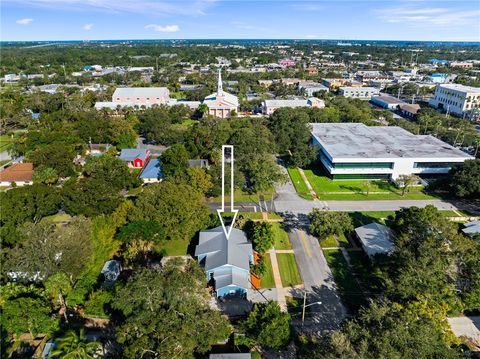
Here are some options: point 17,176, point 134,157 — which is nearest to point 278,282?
point 134,157

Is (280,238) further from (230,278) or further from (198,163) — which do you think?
(198,163)

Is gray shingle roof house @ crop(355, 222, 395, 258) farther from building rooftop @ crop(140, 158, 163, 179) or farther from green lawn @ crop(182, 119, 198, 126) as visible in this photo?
green lawn @ crop(182, 119, 198, 126)

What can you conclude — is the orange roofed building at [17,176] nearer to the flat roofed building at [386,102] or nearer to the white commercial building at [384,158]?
the white commercial building at [384,158]

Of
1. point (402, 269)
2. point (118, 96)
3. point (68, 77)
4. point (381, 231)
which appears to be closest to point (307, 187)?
point (381, 231)

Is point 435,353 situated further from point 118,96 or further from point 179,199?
point 118,96

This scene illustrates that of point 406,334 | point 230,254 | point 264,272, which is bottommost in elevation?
point 264,272
